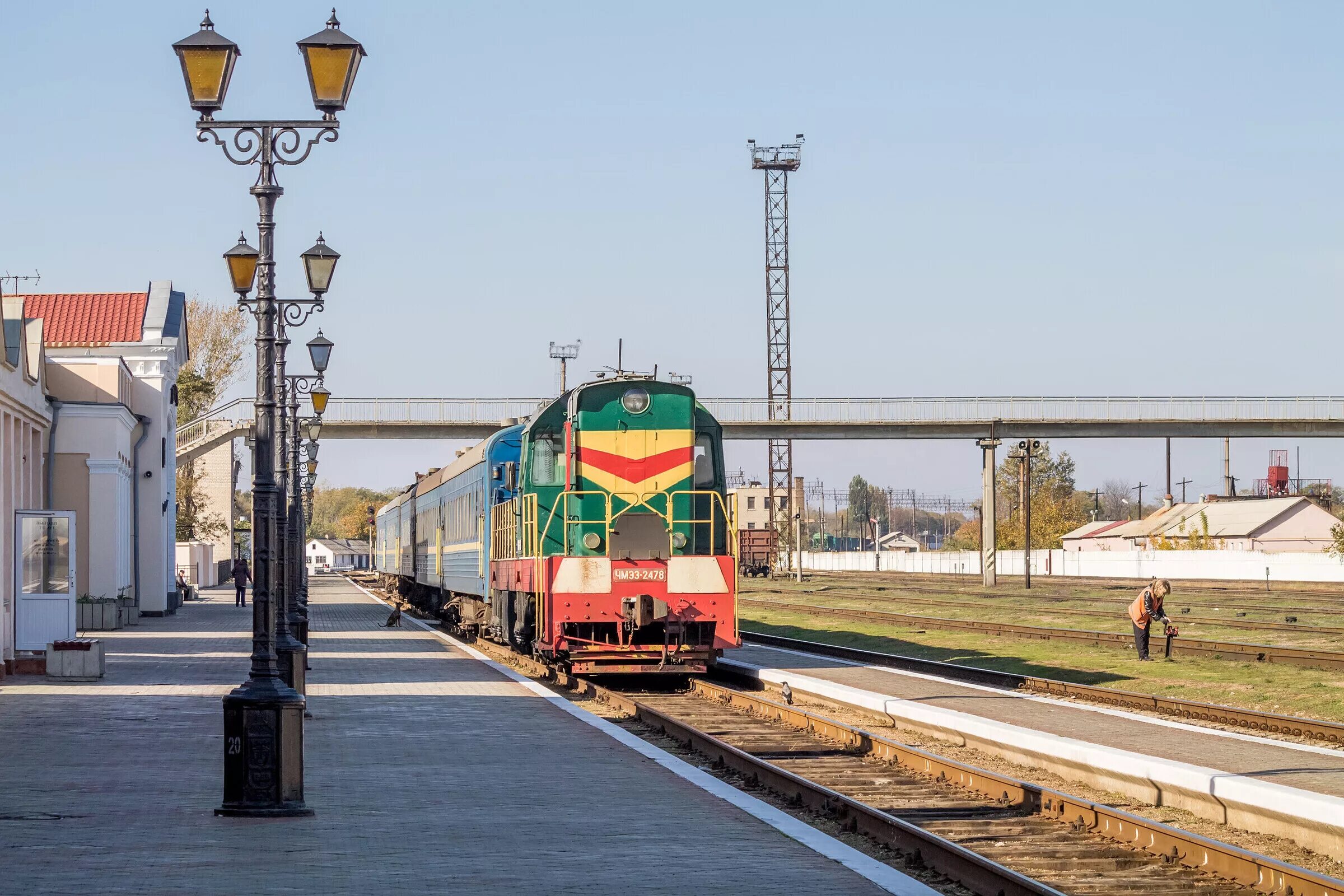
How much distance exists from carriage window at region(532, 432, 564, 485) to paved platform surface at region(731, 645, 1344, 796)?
4.83m

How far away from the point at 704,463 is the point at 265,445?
1047 cm

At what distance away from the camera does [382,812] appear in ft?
35.2

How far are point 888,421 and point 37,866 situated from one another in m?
59.3

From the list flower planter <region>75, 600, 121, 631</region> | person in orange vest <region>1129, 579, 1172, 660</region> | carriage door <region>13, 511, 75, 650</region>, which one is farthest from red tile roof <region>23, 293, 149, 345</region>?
person in orange vest <region>1129, 579, 1172, 660</region>

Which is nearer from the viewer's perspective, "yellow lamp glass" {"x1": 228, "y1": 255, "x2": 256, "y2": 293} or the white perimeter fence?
"yellow lamp glass" {"x1": 228, "y1": 255, "x2": 256, "y2": 293}

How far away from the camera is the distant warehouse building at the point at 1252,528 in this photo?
319 feet

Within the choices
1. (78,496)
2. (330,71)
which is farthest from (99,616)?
(330,71)

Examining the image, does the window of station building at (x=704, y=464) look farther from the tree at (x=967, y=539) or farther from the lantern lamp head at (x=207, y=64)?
the tree at (x=967, y=539)

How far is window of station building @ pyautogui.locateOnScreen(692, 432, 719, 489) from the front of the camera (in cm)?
2156

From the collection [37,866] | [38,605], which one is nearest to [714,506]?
[38,605]

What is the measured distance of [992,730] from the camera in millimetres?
14602

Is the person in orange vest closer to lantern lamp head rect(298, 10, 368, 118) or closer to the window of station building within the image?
the window of station building

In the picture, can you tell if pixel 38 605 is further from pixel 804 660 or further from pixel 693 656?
pixel 804 660

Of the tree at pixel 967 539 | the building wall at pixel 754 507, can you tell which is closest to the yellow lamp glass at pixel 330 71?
the tree at pixel 967 539
